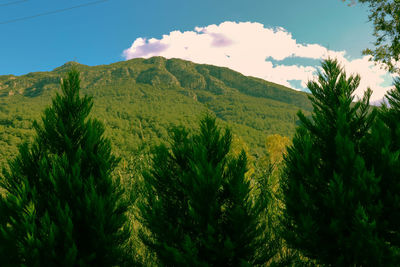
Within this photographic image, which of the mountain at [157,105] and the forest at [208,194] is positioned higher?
the mountain at [157,105]

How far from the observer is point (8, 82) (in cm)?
19900

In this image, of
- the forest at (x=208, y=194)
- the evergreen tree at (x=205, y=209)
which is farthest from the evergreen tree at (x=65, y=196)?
the evergreen tree at (x=205, y=209)

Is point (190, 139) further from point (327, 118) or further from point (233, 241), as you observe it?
point (327, 118)

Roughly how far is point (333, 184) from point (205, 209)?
2.14 m

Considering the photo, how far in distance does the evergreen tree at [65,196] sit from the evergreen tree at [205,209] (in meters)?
0.79

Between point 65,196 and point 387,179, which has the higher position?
point 387,179

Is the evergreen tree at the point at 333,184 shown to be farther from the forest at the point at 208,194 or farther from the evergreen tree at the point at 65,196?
the evergreen tree at the point at 65,196

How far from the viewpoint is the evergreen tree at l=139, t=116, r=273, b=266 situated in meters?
4.08

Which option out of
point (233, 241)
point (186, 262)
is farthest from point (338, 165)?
point (186, 262)

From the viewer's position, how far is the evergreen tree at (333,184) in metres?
4.04

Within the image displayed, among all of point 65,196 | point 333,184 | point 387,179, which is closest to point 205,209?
point 333,184

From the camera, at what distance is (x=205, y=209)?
419 centimetres

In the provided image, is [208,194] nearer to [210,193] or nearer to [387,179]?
[210,193]

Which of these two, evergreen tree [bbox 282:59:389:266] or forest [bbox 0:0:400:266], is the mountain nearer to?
evergreen tree [bbox 282:59:389:266]
